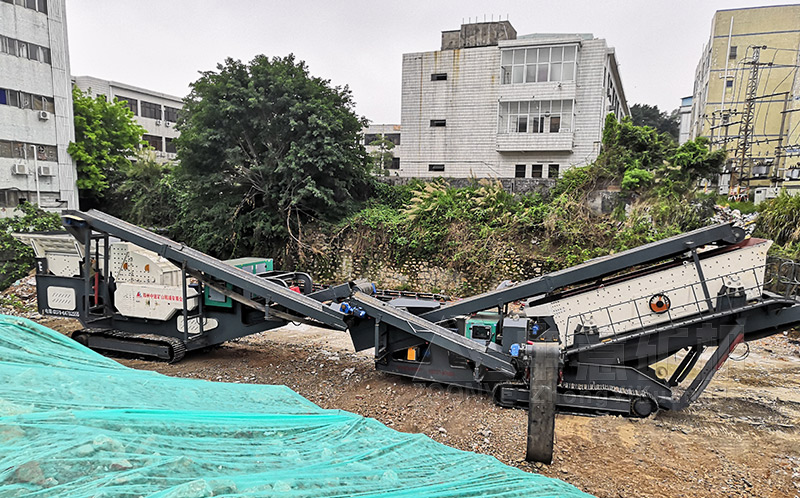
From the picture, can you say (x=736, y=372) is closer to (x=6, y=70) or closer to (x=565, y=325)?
(x=565, y=325)

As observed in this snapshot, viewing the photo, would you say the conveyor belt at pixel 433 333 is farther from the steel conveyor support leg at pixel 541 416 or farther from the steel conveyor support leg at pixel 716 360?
the steel conveyor support leg at pixel 716 360

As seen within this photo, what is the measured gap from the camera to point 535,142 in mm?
21844

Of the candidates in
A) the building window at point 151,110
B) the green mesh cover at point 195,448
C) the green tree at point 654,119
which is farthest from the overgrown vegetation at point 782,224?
the green tree at point 654,119

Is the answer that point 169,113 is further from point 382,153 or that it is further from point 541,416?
point 541,416

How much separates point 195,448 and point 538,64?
72.6 feet

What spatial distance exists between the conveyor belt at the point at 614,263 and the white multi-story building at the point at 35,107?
2170 cm

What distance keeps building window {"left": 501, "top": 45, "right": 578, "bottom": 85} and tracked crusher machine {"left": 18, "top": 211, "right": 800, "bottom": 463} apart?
15.7m

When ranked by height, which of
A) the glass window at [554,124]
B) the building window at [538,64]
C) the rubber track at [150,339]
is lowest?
the rubber track at [150,339]

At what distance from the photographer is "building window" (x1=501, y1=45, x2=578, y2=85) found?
2092 centimetres

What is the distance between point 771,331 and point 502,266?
27.1ft

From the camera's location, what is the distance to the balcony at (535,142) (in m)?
21.4

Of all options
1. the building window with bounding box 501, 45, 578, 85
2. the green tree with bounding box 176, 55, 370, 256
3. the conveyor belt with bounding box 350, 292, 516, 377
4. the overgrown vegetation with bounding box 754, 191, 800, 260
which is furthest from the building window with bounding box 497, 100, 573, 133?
the conveyor belt with bounding box 350, 292, 516, 377

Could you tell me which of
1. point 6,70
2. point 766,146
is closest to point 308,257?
point 6,70

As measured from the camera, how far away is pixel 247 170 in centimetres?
1639
